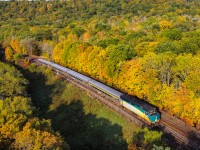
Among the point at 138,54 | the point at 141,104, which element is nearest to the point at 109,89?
the point at 141,104

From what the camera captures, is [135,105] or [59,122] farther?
[59,122]

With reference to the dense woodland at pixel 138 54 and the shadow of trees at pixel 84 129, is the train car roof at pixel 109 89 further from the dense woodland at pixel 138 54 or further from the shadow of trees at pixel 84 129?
the shadow of trees at pixel 84 129

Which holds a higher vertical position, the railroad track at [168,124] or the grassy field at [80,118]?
the railroad track at [168,124]

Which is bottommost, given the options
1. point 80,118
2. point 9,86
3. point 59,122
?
point 59,122

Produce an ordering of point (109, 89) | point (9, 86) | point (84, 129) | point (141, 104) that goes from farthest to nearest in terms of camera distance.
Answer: point (109, 89) → point (9, 86) → point (84, 129) → point (141, 104)

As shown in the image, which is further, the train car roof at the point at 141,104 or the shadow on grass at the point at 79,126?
the shadow on grass at the point at 79,126

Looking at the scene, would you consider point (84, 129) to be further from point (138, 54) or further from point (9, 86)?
point (138, 54)

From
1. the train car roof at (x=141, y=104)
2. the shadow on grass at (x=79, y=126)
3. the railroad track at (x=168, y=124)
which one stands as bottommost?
the shadow on grass at (x=79, y=126)

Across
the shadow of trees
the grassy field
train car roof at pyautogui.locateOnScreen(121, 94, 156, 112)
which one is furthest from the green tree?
train car roof at pyautogui.locateOnScreen(121, 94, 156, 112)

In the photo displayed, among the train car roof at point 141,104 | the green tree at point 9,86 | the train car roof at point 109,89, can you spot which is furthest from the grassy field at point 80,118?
the green tree at point 9,86

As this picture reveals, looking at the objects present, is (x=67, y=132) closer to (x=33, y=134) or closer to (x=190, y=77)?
(x=33, y=134)
